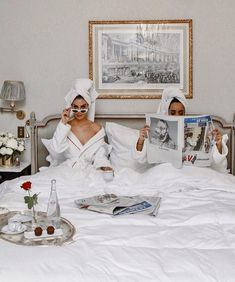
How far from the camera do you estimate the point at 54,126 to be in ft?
11.5

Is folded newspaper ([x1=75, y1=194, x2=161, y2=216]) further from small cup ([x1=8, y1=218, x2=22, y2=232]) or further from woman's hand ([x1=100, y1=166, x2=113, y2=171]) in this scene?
woman's hand ([x1=100, y1=166, x2=113, y2=171])

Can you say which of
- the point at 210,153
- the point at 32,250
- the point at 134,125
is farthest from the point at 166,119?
the point at 32,250

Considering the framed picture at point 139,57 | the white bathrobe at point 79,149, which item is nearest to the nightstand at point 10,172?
the white bathrobe at point 79,149

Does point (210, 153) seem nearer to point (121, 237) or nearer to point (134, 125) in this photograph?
point (134, 125)

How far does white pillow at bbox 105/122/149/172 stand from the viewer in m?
3.16

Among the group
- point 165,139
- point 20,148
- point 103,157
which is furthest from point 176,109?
point 20,148

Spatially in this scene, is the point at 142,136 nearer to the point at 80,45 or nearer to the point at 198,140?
the point at 198,140

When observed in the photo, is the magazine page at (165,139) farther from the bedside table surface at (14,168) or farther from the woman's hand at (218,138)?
the bedside table surface at (14,168)

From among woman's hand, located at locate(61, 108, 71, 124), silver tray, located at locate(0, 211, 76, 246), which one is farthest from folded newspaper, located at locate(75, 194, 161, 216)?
woman's hand, located at locate(61, 108, 71, 124)

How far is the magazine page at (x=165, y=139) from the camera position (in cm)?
270

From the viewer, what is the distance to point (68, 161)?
10.1 ft

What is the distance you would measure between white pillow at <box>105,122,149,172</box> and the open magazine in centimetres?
34

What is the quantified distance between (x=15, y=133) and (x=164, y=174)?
1629 millimetres

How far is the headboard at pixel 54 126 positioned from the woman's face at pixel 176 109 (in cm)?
42
